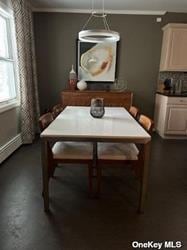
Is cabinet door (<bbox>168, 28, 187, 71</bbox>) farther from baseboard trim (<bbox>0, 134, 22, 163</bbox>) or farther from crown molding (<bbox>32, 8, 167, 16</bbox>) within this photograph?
baseboard trim (<bbox>0, 134, 22, 163</bbox>)

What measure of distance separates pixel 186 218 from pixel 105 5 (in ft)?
12.0

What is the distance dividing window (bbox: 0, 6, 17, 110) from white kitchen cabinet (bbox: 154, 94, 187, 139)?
2.80m

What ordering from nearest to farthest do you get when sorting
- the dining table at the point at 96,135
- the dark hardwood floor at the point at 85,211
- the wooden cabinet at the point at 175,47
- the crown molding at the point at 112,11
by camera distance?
the dark hardwood floor at the point at 85,211 → the dining table at the point at 96,135 → the wooden cabinet at the point at 175,47 → the crown molding at the point at 112,11

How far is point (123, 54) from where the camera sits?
169 inches

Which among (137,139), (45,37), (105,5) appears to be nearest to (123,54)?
(105,5)

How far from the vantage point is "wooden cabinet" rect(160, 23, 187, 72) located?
383 centimetres

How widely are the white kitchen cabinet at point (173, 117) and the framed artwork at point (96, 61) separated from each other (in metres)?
1.24

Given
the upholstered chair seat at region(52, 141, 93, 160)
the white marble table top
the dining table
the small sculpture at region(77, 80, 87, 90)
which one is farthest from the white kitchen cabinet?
the upholstered chair seat at region(52, 141, 93, 160)

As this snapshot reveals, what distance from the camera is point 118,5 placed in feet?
12.1

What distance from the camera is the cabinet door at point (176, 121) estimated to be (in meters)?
3.89

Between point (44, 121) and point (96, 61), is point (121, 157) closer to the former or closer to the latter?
point (44, 121)

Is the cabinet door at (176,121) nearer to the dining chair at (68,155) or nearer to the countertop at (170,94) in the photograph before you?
the countertop at (170,94)

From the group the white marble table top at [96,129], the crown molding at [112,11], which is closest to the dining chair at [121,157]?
the white marble table top at [96,129]

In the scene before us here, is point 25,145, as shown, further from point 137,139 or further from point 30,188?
point 137,139
